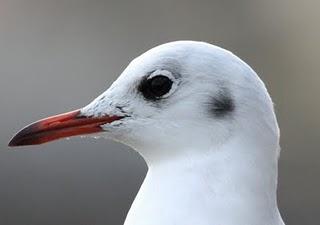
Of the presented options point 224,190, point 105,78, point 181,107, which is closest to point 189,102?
point 181,107

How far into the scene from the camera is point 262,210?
1.15 meters

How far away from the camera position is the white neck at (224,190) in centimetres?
114

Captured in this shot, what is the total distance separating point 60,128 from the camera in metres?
1.21

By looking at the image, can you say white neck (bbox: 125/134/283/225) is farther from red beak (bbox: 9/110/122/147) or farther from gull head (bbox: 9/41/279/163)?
red beak (bbox: 9/110/122/147)

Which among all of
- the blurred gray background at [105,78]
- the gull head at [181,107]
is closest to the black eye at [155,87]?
the gull head at [181,107]

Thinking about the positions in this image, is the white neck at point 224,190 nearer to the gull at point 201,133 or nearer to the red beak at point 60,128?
the gull at point 201,133

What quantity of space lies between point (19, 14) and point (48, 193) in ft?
4.09

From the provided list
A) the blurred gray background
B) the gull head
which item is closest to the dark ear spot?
the gull head

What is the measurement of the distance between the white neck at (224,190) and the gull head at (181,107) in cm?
2

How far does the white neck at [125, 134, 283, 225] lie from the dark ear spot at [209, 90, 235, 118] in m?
0.04

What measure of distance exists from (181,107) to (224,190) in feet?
0.37

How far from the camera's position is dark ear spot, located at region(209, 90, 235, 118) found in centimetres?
114

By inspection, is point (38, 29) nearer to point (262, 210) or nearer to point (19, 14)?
point (19, 14)

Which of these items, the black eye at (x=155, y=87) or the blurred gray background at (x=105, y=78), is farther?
the blurred gray background at (x=105, y=78)
